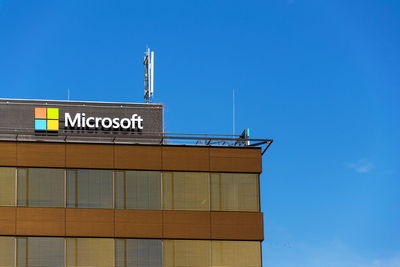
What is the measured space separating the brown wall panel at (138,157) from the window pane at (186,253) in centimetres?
512

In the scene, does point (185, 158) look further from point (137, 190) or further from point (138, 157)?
point (137, 190)

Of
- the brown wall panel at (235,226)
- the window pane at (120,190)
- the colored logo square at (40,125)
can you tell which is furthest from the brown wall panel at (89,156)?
the brown wall panel at (235,226)

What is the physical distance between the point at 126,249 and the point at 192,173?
6.64 m

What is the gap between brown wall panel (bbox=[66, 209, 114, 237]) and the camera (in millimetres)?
62562

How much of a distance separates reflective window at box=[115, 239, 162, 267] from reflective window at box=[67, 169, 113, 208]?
269 cm

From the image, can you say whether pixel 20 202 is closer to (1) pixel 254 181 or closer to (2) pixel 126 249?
(2) pixel 126 249

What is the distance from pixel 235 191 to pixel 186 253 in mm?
5340

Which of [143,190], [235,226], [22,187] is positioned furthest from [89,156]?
[235,226]

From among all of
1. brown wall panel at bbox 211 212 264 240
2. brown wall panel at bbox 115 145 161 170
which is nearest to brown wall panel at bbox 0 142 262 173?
brown wall panel at bbox 115 145 161 170

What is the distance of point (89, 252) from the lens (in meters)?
62.4

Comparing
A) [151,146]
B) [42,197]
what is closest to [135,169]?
[151,146]

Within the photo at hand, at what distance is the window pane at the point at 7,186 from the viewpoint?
6234 cm

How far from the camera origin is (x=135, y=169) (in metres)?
64.6

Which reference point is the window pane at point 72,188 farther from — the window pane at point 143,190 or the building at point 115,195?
the window pane at point 143,190
